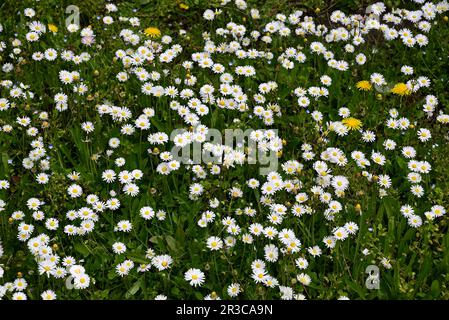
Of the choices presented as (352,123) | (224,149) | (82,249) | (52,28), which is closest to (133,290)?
(82,249)

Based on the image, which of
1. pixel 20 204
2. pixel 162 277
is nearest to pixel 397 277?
pixel 162 277

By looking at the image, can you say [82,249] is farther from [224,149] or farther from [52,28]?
[52,28]

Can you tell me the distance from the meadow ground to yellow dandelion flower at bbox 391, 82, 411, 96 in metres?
0.02

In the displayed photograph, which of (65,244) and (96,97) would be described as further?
(96,97)

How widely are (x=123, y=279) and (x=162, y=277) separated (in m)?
0.22

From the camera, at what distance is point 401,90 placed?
478cm

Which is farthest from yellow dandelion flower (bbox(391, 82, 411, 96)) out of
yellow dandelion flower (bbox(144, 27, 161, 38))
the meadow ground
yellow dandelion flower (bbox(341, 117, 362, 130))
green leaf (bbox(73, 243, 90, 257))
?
green leaf (bbox(73, 243, 90, 257))

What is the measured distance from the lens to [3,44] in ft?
16.2

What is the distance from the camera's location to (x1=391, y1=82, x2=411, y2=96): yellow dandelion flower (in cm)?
477

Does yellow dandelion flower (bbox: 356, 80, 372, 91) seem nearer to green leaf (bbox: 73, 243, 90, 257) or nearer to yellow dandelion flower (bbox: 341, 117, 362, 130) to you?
yellow dandelion flower (bbox: 341, 117, 362, 130)

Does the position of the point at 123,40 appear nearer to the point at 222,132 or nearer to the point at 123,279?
the point at 222,132

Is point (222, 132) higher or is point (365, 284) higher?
point (222, 132)

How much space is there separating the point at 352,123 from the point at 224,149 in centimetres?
97

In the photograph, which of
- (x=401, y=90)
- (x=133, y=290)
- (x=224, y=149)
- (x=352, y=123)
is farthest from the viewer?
(x=401, y=90)
